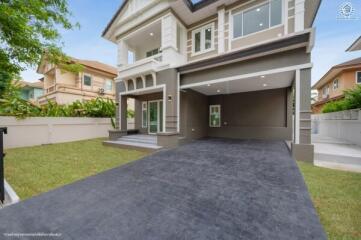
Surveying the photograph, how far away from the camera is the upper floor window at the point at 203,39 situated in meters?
8.73

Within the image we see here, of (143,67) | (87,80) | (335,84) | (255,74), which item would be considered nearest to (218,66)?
(255,74)

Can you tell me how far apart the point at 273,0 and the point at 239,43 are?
211cm

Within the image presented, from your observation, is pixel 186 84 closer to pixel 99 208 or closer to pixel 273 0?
pixel 273 0

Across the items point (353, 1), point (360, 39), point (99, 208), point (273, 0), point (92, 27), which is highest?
point (92, 27)

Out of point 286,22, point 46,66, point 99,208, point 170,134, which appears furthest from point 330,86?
point 46,66

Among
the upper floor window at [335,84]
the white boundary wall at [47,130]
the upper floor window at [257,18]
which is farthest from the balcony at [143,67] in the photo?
the upper floor window at [335,84]

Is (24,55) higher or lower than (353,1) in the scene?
lower

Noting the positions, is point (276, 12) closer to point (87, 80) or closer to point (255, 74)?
point (255, 74)

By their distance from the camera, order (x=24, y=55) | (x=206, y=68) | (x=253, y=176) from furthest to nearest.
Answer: (x=206, y=68), (x=24, y=55), (x=253, y=176)

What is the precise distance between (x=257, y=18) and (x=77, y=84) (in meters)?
15.8

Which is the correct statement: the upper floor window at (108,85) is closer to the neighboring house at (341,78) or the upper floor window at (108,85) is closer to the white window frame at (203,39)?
the white window frame at (203,39)

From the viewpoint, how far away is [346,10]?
652 cm

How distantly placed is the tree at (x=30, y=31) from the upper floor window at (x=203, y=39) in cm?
634

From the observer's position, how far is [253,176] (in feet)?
13.1
